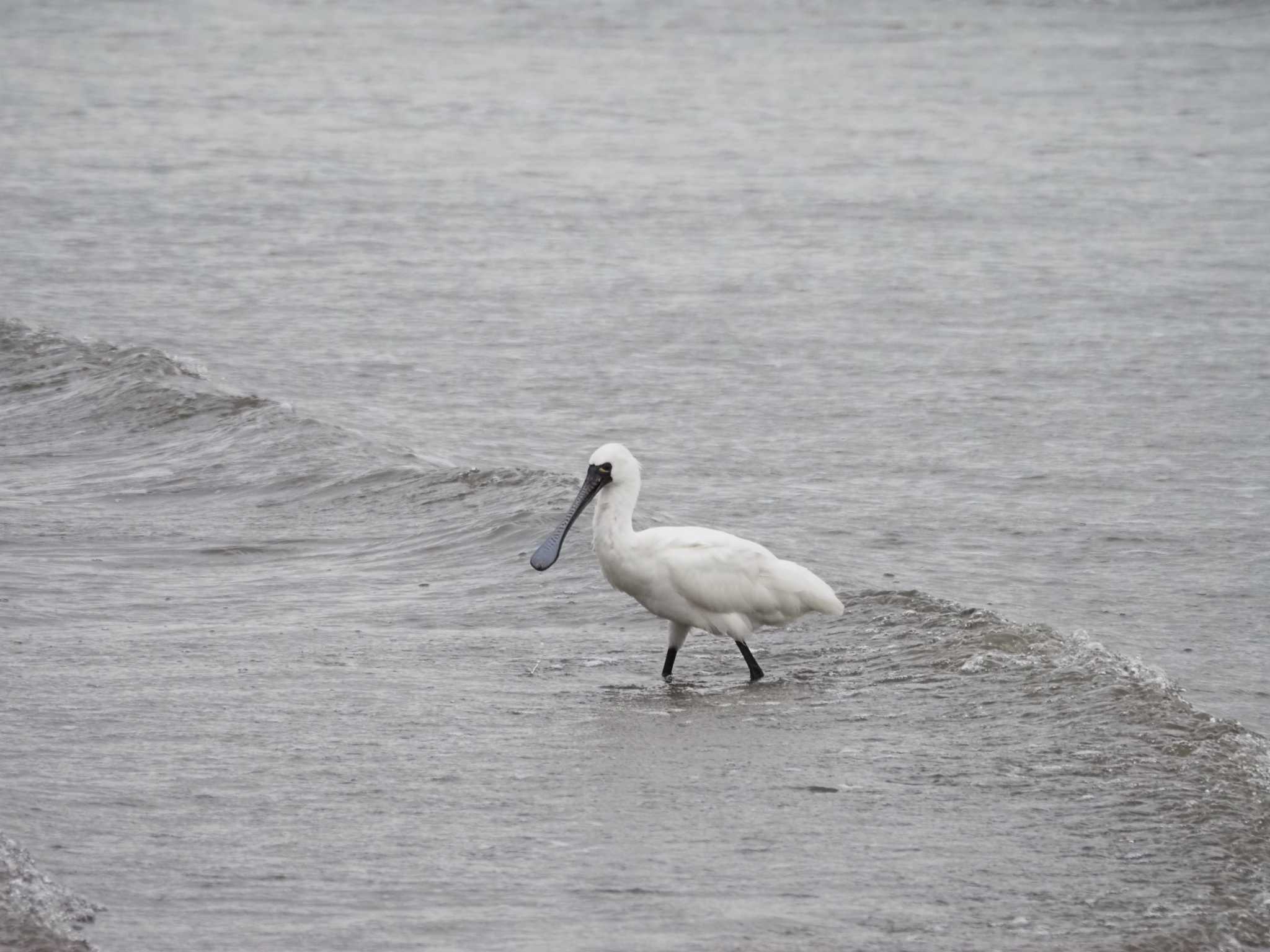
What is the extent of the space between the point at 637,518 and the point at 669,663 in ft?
9.96

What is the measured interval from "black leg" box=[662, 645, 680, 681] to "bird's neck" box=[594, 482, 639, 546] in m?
0.55

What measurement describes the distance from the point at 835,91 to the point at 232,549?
24.4 meters

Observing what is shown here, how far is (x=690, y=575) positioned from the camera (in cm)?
894

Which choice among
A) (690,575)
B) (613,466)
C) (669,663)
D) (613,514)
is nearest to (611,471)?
(613,466)

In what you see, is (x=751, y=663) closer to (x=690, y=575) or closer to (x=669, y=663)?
(x=669, y=663)

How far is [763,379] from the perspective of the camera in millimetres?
16609

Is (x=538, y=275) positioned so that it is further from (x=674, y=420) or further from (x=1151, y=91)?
(x=1151, y=91)

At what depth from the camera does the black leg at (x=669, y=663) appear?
360 inches

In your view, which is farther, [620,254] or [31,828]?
[620,254]

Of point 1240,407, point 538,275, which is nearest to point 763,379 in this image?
point 1240,407

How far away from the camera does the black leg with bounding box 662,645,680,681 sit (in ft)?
30.0

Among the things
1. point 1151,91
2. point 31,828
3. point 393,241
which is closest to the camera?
point 31,828

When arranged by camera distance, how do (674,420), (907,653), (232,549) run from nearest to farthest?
(907,653) < (232,549) < (674,420)

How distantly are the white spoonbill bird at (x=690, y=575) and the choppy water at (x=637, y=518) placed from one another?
0.31m
